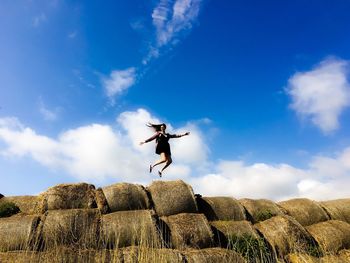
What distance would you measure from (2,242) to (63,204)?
87.5 inches

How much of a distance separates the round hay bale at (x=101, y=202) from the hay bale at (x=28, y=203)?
1730mm

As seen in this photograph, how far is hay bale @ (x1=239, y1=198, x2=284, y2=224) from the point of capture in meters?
14.1

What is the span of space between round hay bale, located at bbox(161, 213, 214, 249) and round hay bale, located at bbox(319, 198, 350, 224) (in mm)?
6169

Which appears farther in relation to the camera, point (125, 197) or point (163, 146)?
point (163, 146)

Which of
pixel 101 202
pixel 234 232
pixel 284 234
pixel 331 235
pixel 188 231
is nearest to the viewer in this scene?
pixel 188 231

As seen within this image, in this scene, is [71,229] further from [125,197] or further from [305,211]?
[305,211]

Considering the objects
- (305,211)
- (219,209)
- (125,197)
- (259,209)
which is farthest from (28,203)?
(305,211)

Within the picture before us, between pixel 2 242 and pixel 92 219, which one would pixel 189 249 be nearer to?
pixel 92 219

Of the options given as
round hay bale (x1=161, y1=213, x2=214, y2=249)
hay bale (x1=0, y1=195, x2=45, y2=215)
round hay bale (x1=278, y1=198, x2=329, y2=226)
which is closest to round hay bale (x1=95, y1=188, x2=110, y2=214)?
hay bale (x1=0, y1=195, x2=45, y2=215)

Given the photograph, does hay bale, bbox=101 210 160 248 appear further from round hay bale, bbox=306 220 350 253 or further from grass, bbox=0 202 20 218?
round hay bale, bbox=306 220 350 253

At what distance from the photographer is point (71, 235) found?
10.4 metres

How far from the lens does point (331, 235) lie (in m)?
13.3

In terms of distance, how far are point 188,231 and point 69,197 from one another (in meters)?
4.01

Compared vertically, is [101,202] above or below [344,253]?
above
